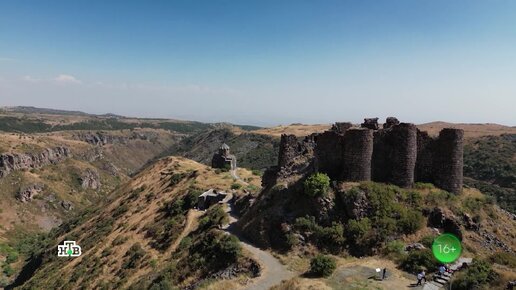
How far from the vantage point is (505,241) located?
30.7 meters

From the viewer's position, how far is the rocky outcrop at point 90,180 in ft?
565

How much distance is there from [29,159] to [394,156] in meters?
164

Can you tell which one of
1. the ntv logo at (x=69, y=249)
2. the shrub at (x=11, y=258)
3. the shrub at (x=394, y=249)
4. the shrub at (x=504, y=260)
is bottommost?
the shrub at (x=11, y=258)

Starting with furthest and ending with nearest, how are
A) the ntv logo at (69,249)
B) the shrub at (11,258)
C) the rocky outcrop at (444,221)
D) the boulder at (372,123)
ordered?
1. the shrub at (11,258)
2. the ntv logo at (69,249)
3. the boulder at (372,123)
4. the rocky outcrop at (444,221)

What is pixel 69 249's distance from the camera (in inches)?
2421

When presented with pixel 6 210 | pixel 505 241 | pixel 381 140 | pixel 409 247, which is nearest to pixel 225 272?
pixel 409 247

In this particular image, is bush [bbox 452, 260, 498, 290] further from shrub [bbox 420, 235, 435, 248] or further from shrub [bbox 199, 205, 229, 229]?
shrub [bbox 199, 205, 229, 229]

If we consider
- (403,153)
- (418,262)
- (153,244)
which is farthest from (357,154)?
(153,244)

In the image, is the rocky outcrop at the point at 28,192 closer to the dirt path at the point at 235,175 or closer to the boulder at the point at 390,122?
the dirt path at the point at 235,175

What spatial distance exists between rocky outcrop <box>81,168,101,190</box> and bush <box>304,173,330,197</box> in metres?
160

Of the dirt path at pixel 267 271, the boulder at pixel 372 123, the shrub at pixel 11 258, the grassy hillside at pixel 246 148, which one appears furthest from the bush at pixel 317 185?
the grassy hillside at pixel 246 148

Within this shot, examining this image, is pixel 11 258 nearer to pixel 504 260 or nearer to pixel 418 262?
pixel 418 262

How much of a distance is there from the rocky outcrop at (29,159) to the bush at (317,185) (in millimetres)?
144166

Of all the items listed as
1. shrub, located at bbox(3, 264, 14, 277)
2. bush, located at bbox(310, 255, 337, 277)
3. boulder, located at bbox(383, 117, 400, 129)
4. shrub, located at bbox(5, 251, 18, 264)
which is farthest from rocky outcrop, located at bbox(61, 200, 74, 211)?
bush, located at bbox(310, 255, 337, 277)
